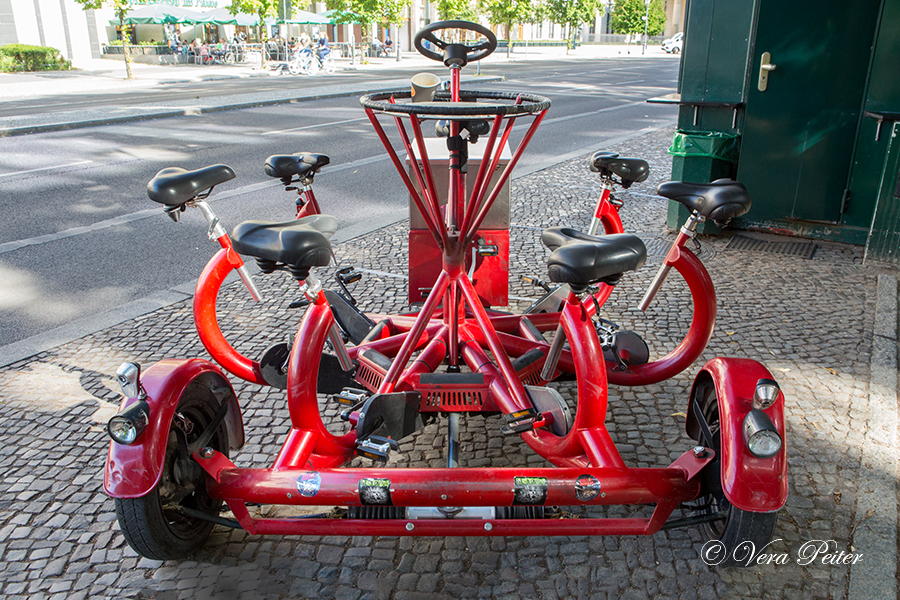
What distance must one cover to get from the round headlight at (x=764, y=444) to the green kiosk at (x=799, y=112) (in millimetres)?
4296

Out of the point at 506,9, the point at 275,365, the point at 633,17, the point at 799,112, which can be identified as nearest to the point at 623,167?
the point at 275,365

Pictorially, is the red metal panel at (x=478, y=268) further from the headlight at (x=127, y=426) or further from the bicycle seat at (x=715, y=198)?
the headlight at (x=127, y=426)

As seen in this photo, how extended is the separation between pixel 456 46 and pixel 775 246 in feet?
14.4

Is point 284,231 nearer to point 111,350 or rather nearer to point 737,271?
point 111,350

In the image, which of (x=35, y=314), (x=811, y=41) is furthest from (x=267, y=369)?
(x=811, y=41)

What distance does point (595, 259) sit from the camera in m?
2.25

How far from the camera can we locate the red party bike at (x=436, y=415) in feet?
7.09

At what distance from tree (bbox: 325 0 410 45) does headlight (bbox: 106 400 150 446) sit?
34.5 m

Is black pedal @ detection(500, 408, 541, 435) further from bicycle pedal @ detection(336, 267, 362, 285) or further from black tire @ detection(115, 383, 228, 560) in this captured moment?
bicycle pedal @ detection(336, 267, 362, 285)

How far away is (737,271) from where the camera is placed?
5.50 metres

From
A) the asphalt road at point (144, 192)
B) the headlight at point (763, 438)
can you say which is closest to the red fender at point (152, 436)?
the headlight at point (763, 438)

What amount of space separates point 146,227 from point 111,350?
9.76ft

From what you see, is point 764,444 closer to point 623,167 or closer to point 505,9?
point 623,167

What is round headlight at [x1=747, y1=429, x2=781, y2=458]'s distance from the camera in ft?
6.99
